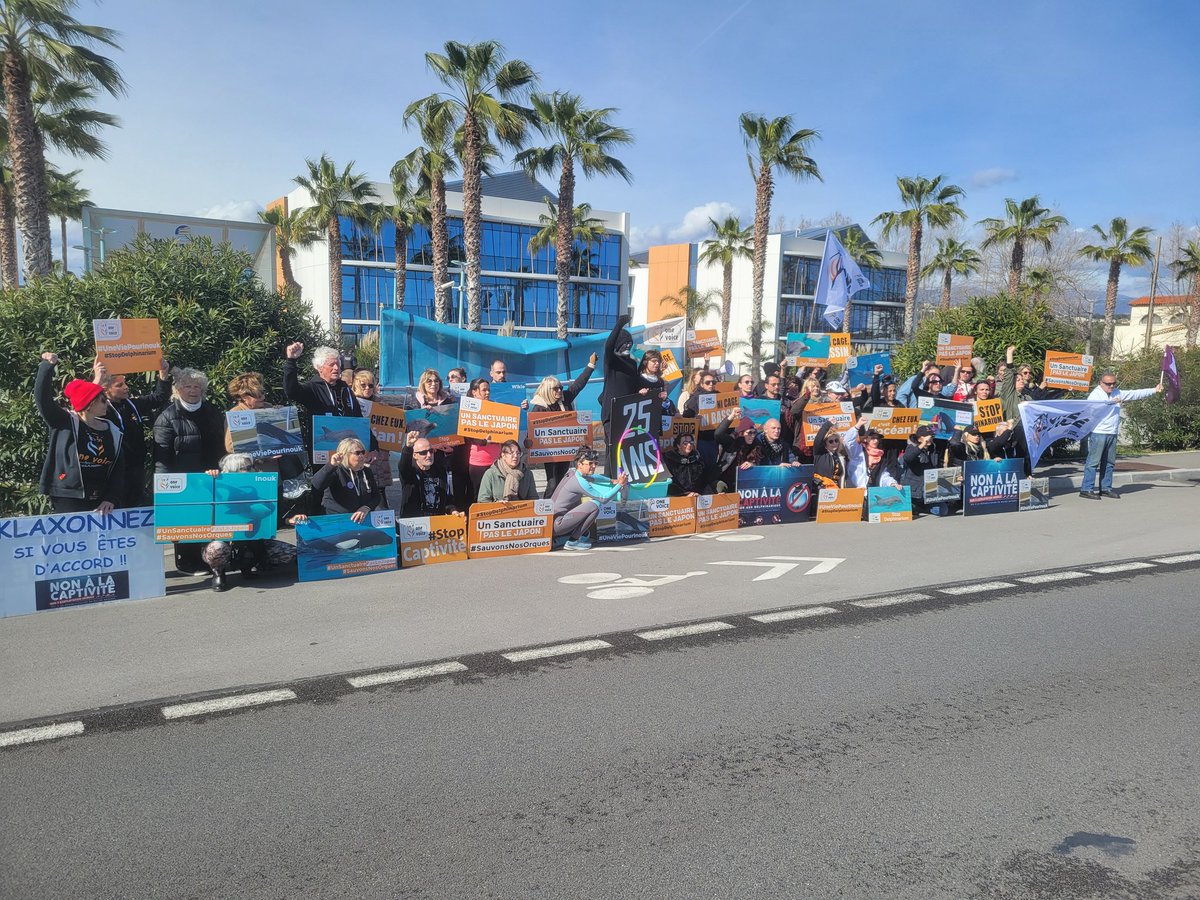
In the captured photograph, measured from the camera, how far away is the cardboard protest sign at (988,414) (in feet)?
40.8

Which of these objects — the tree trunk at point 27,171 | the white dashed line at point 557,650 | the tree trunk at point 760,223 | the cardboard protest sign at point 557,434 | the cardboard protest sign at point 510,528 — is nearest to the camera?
the white dashed line at point 557,650

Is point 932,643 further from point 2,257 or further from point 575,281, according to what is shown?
point 575,281

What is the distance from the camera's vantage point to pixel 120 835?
3.56m

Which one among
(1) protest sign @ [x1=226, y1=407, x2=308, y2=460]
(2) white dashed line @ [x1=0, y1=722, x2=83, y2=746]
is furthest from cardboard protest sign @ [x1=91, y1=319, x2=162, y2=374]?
(2) white dashed line @ [x1=0, y1=722, x2=83, y2=746]

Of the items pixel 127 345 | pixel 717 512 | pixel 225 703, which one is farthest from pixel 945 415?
pixel 225 703

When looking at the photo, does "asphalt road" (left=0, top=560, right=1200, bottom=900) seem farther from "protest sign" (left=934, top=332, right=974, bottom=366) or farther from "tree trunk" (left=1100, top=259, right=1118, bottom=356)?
"tree trunk" (left=1100, top=259, right=1118, bottom=356)

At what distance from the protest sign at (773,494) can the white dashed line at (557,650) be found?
5144 millimetres

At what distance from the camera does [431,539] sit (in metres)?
8.47

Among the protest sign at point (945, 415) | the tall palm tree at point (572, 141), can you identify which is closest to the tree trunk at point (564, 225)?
the tall palm tree at point (572, 141)

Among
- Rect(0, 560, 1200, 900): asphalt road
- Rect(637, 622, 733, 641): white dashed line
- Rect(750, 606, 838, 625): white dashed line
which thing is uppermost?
Rect(0, 560, 1200, 900): asphalt road

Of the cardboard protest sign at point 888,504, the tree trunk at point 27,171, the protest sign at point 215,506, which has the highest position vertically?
the tree trunk at point 27,171

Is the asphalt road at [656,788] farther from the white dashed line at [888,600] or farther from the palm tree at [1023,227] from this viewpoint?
the palm tree at [1023,227]

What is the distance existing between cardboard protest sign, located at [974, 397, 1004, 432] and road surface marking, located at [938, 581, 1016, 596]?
5.01 metres

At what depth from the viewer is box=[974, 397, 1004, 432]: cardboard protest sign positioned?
12422mm
